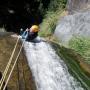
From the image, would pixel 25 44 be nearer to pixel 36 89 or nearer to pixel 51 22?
pixel 36 89

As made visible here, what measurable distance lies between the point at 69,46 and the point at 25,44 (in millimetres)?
3504

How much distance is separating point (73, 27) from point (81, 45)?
290cm

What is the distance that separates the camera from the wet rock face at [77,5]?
795 inches

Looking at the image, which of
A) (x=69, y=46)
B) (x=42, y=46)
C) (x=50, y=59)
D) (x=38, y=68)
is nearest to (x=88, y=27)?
(x=69, y=46)

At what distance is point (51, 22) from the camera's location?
71.2 feet

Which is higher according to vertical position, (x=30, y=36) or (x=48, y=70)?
(x=30, y=36)

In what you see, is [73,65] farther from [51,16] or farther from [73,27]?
[51,16]

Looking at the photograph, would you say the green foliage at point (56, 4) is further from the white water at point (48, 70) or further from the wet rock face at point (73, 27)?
the white water at point (48, 70)

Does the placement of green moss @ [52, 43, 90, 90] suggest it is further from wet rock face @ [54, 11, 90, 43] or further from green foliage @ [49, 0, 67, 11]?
green foliage @ [49, 0, 67, 11]

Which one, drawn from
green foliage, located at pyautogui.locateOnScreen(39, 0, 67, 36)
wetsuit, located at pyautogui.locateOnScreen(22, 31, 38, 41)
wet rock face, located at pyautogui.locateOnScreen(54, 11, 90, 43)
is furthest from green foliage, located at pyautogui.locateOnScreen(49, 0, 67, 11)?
wetsuit, located at pyautogui.locateOnScreen(22, 31, 38, 41)

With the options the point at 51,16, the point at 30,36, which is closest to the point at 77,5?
the point at 51,16

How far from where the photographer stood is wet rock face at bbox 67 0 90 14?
2018 centimetres

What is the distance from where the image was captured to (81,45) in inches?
610

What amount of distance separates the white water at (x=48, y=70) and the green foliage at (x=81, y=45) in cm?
192
